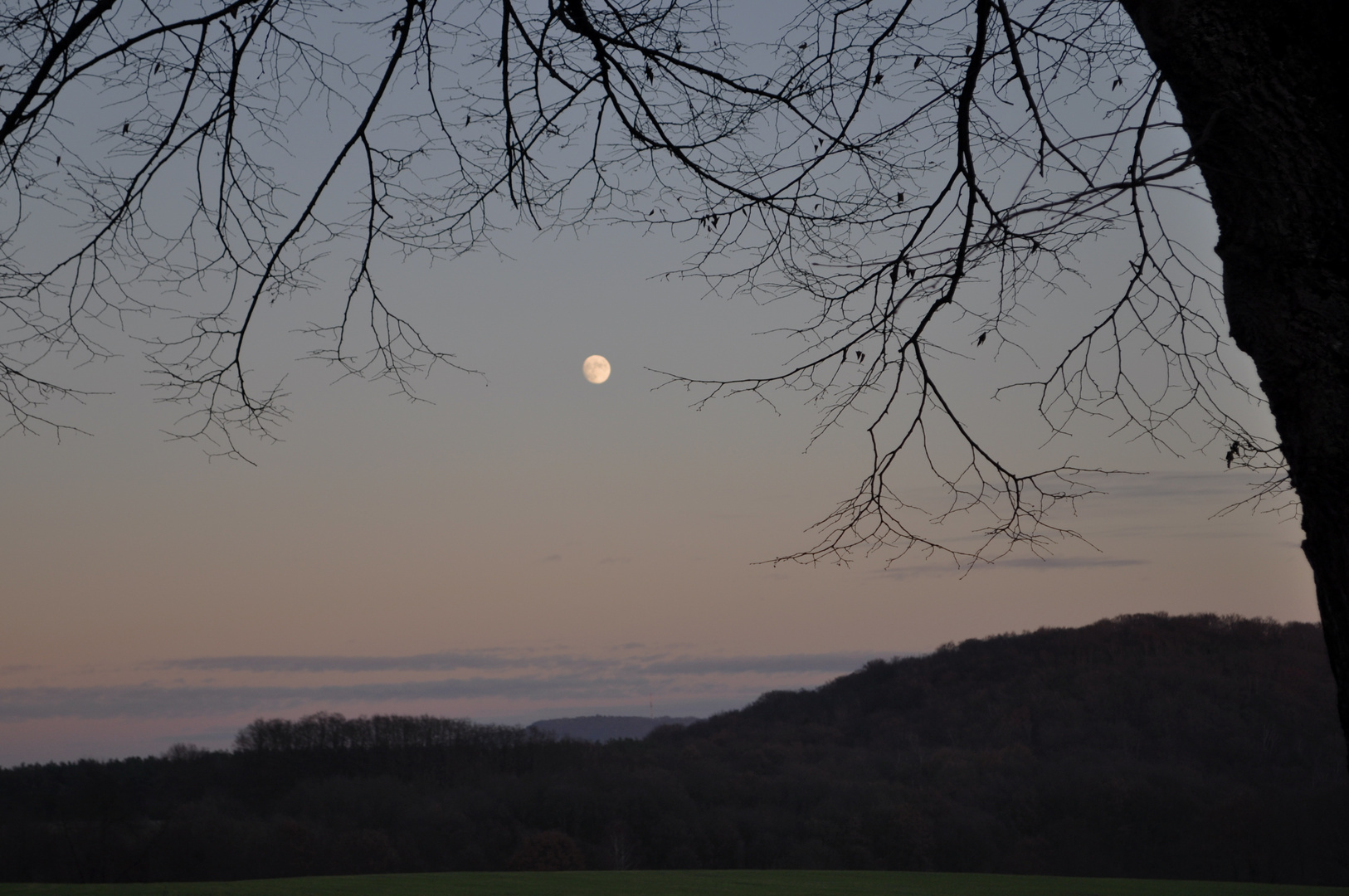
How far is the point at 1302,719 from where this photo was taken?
5841cm

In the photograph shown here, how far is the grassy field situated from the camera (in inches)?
575

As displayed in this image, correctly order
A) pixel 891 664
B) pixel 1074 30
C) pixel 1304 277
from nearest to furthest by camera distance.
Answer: pixel 1304 277
pixel 1074 30
pixel 891 664

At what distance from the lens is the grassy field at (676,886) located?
14.6 m

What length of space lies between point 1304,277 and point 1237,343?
Answer: 203 millimetres

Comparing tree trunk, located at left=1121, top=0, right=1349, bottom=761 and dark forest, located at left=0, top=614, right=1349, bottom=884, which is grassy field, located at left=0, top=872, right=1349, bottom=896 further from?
dark forest, located at left=0, top=614, right=1349, bottom=884

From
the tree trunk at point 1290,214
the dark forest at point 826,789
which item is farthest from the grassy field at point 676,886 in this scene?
the dark forest at point 826,789

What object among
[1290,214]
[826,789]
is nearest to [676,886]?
[1290,214]

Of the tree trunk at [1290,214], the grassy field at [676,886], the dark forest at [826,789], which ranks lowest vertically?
the dark forest at [826,789]

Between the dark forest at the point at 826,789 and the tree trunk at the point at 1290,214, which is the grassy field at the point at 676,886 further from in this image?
the dark forest at the point at 826,789

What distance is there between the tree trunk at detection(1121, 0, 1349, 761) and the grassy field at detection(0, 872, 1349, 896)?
1466 centimetres

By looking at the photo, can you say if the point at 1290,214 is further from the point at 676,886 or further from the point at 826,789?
the point at 826,789

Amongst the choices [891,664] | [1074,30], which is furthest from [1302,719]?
[1074,30]

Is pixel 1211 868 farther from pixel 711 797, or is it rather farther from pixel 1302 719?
pixel 711 797

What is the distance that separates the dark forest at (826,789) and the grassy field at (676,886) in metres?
26.2
